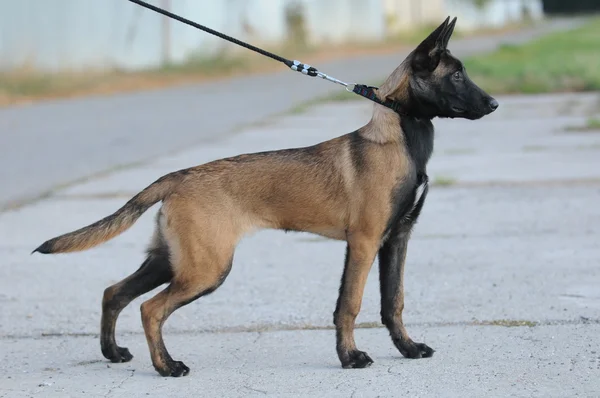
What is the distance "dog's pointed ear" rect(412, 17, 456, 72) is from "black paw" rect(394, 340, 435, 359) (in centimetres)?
125

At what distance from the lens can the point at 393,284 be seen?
5387mm

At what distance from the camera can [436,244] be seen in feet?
25.4

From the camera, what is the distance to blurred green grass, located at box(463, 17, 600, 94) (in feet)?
60.5

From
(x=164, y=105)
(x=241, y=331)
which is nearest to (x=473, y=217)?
(x=241, y=331)

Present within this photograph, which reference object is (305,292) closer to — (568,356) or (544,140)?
(568,356)

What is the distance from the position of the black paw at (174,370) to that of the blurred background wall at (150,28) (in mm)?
16962

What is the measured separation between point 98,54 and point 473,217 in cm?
1691

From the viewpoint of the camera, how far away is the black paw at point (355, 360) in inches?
199

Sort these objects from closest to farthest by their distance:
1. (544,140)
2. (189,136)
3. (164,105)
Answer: (544,140)
(189,136)
(164,105)

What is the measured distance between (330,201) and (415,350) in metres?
0.78

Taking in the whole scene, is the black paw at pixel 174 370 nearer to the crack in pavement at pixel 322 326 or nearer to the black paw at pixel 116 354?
the black paw at pixel 116 354

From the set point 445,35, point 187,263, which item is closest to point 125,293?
point 187,263

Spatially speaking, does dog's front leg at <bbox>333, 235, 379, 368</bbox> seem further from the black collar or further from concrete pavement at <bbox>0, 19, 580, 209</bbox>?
concrete pavement at <bbox>0, 19, 580, 209</bbox>

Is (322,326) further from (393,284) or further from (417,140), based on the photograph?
(417,140)
